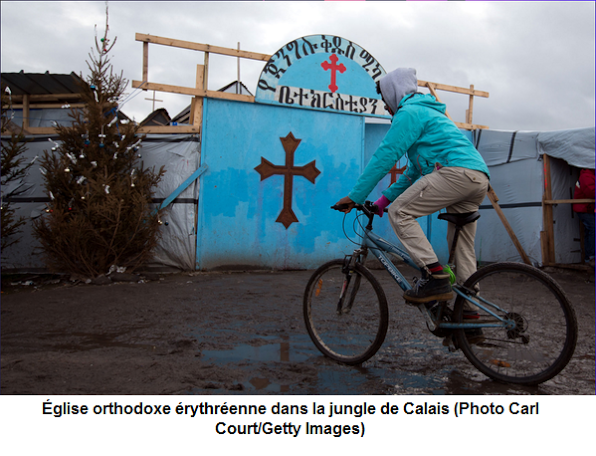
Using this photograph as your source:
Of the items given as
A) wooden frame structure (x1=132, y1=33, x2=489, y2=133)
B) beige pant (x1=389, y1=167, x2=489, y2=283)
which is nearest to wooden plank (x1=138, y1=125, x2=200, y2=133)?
wooden frame structure (x1=132, y1=33, x2=489, y2=133)

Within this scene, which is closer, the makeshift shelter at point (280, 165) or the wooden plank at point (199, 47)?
the wooden plank at point (199, 47)

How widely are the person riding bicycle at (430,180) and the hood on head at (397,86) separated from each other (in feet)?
0.14

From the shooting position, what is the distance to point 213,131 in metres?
7.53

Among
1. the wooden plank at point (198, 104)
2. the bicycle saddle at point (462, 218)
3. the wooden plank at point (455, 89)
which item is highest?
the wooden plank at point (455, 89)

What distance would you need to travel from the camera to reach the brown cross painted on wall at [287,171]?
784 cm

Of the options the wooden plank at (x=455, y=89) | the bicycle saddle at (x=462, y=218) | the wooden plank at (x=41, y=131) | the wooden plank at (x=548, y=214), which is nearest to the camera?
the bicycle saddle at (x=462, y=218)

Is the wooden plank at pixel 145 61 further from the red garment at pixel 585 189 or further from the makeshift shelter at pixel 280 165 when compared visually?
the red garment at pixel 585 189

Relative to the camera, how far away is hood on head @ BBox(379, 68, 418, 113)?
10.0 ft

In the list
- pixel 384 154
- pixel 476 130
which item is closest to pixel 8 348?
pixel 384 154

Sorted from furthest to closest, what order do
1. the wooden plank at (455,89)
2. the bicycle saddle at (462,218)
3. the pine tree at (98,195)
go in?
the wooden plank at (455,89) < the pine tree at (98,195) < the bicycle saddle at (462,218)

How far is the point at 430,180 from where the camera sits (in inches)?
111

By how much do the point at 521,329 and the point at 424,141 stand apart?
1.33m

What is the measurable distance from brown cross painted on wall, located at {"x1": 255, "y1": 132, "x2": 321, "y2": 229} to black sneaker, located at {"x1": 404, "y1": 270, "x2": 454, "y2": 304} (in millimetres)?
5182

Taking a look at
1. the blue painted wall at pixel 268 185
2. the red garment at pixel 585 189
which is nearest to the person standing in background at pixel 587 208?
the red garment at pixel 585 189
